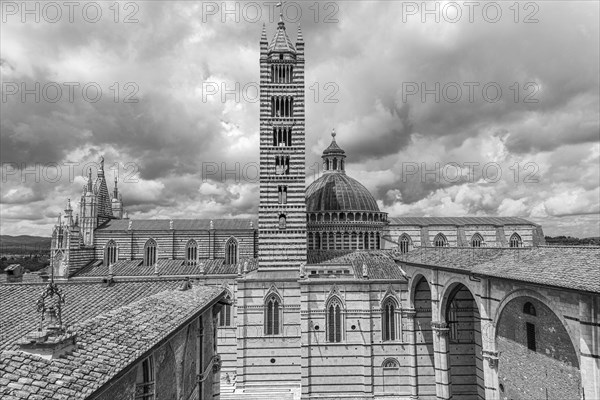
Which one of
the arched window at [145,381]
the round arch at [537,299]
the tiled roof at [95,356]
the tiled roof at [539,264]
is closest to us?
the tiled roof at [95,356]

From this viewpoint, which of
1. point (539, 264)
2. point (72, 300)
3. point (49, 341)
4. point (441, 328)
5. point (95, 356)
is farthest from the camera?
point (441, 328)

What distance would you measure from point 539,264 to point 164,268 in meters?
31.2

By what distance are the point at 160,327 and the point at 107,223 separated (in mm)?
36306

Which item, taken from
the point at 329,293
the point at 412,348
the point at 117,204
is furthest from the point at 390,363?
the point at 117,204

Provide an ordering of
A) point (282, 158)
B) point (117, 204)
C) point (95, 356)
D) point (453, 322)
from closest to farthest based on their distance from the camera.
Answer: point (95, 356) → point (453, 322) → point (282, 158) → point (117, 204)

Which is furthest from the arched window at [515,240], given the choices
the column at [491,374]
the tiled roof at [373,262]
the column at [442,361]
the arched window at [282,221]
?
the column at [491,374]

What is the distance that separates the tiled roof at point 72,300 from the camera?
10.4m

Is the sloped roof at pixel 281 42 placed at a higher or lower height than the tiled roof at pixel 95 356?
higher

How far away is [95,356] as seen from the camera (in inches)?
283

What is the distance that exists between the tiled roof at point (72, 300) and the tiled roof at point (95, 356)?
6.96ft

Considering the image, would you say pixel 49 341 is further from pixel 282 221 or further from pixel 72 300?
pixel 282 221

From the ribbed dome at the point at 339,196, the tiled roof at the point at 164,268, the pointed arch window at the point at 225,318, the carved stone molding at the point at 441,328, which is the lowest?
the pointed arch window at the point at 225,318

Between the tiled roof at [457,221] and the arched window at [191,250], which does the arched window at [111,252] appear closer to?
the arched window at [191,250]

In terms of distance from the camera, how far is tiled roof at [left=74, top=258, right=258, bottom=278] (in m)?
34.7
